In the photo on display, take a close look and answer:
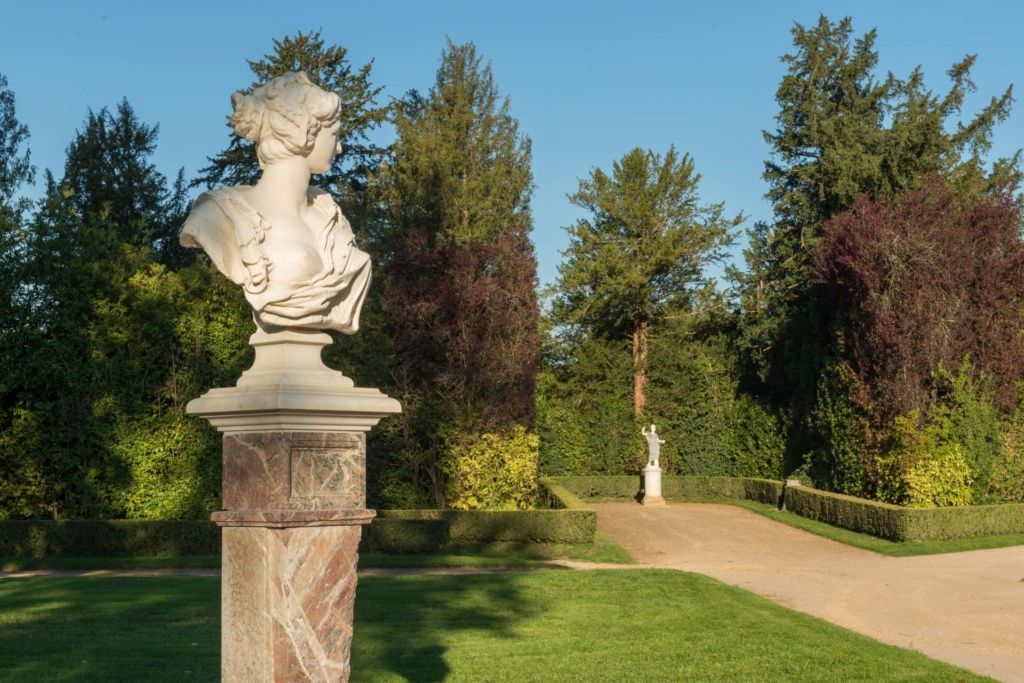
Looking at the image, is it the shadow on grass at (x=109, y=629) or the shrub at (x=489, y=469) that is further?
the shrub at (x=489, y=469)

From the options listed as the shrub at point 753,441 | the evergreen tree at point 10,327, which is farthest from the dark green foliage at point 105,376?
the shrub at point 753,441

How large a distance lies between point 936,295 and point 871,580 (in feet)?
27.6

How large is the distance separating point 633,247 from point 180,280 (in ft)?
61.4

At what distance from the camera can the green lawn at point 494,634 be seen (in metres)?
8.83

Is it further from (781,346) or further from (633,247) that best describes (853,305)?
(633,247)

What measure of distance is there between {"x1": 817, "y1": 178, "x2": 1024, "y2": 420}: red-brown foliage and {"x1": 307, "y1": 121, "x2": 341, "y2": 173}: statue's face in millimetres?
18379

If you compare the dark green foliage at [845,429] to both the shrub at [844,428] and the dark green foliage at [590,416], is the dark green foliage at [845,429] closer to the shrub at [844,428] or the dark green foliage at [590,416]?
the shrub at [844,428]

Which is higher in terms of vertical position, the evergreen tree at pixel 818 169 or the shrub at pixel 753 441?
the evergreen tree at pixel 818 169

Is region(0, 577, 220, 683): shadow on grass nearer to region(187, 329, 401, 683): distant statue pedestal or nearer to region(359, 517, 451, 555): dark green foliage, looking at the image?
region(359, 517, 451, 555): dark green foliage

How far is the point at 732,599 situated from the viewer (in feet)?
42.6

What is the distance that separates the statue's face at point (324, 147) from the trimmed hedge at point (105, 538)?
13.6 meters

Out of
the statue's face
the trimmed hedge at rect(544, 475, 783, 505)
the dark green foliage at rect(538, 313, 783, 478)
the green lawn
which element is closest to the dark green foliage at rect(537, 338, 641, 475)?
the dark green foliage at rect(538, 313, 783, 478)

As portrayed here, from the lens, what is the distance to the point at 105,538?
17.7 m

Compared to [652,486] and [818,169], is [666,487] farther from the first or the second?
[818,169]
